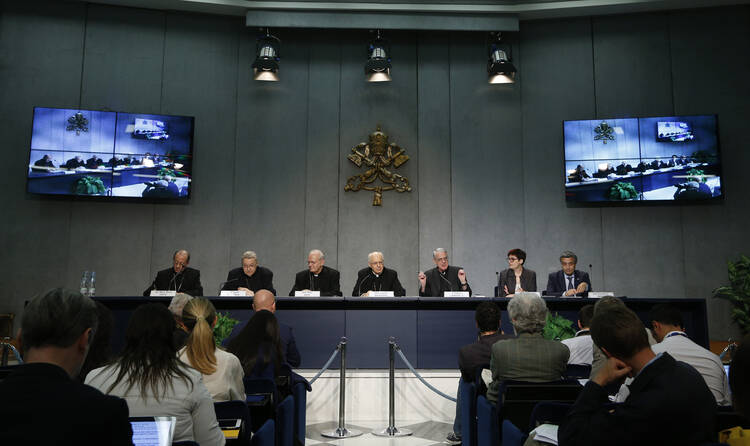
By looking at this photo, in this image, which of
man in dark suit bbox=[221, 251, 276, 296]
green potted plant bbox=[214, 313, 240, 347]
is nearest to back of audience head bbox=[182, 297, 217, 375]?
green potted plant bbox=[214, 313, 240, 347]

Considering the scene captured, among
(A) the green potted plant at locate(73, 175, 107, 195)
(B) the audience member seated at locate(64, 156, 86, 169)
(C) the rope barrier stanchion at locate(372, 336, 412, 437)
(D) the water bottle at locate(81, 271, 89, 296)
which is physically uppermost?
(B) the audience member seated at locate(64, 156, 86, 169)

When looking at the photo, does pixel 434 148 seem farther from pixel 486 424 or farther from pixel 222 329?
pixel 486 424

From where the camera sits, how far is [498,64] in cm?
752

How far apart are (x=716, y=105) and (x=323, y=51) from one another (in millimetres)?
5497

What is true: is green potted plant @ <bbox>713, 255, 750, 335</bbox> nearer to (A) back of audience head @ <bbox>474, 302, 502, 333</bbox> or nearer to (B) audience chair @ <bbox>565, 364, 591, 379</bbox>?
(B) audience chair @ <bbox>565, 364, 591, 379</bbox>

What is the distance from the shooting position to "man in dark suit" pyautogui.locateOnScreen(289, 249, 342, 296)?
6.59 meters

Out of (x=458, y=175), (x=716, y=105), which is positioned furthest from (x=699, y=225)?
(x=458, y=175)

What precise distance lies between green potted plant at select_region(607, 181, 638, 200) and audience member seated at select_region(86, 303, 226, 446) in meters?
6.85

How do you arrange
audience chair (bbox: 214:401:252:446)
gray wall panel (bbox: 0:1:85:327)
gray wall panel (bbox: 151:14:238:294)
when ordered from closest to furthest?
audience chair (bbox: 214:401:252:446) < gray wall panel (bbox: 0:1:85:327) < gray wall panel (bbox: 151:14:238:294)

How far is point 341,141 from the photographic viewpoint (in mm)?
8102

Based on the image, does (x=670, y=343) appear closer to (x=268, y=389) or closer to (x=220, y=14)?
(x=268, y=389)

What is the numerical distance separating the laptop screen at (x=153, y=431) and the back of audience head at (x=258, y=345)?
5.56ft

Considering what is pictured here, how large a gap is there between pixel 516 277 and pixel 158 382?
5300 millimetres

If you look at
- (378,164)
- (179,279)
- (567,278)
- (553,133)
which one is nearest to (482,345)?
(567,278)
